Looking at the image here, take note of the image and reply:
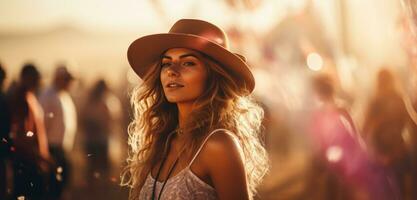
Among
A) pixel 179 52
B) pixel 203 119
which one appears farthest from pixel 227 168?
pixel 179 52

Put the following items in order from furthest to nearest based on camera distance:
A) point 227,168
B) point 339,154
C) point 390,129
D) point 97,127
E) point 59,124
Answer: point 97,127, point 59,124, point 390,129, point 339,154, point 227,168

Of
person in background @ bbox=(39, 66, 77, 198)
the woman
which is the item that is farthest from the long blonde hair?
person in background @ bbox=(39, 66, 77, 198)

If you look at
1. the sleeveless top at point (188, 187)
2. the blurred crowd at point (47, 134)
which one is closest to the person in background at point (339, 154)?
the blurred crowd at point (47, 134)

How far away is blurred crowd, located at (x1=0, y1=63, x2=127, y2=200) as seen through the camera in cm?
555

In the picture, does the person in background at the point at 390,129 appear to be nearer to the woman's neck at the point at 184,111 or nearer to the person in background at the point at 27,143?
the person in background at the point at 27,143

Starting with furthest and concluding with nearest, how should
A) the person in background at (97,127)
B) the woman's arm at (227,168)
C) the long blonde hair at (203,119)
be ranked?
1. the person in background at (97,127)
2. the long blonde hair at (203,119)
3. the woman's arm at (227,168)

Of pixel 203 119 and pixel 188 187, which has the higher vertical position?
pixel 203 119

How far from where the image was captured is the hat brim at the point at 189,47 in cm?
258

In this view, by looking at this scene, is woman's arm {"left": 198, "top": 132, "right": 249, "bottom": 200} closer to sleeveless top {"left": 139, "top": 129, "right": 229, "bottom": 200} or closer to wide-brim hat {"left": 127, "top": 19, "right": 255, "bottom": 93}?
sleeveless top {"left": 139, "top": 129, "right": 229, "bottom": 200}

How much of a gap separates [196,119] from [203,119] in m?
0.03

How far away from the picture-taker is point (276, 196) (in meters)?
8.06

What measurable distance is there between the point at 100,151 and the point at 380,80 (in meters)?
3.08

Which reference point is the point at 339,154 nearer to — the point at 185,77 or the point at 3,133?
the point at 3,133

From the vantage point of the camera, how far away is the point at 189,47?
2.60 metres
